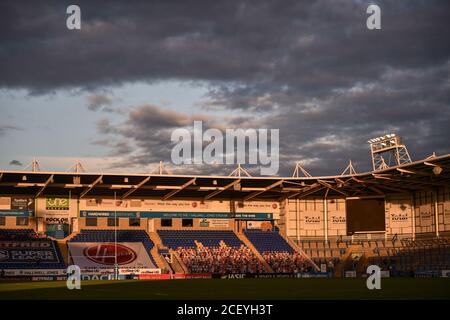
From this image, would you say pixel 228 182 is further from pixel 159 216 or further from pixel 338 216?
pixel 338 216

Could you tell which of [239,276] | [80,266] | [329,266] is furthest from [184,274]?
[329,266]

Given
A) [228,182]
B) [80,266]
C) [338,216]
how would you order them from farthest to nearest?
[338,216]
[228,182]
[80,266]

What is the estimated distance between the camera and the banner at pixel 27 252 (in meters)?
82.2

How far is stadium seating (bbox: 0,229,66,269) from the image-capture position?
81.4 m

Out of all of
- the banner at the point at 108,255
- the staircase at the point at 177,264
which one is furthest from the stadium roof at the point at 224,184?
the staircase at the point at 177,264

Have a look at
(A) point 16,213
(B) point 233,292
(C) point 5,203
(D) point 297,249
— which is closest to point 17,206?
(A) point 16,213

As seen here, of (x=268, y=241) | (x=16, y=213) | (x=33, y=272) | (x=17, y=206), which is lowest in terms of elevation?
(x=33, y=272)

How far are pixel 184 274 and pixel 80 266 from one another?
1232cm

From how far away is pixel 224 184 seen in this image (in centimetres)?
9238

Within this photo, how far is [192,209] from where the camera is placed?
9738 centimetres

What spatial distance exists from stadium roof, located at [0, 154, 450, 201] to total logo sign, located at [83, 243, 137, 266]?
733cm

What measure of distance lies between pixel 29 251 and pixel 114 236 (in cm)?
1189

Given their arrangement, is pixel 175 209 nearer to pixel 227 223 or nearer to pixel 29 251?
pixel 227 223

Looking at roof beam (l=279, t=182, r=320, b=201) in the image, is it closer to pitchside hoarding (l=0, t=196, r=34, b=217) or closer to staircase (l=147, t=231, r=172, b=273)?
staircase (l=147, t=231, r=172, b=273)
